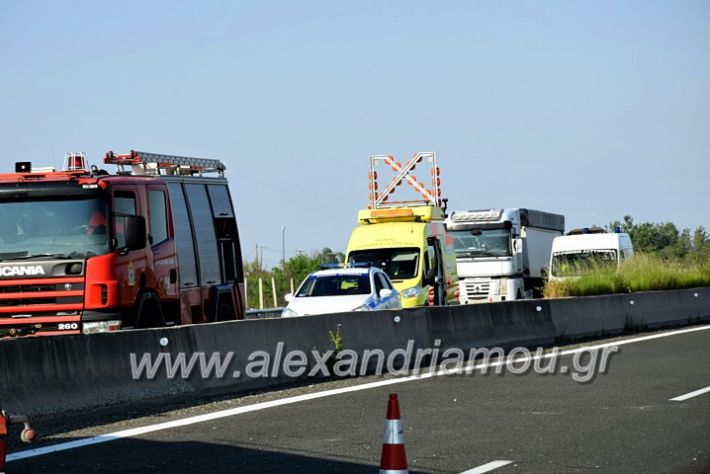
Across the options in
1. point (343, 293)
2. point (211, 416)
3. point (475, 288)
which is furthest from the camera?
point (475, 288)

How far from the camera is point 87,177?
56.6 feet

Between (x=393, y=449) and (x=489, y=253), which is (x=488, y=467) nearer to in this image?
(x=393, y=449)

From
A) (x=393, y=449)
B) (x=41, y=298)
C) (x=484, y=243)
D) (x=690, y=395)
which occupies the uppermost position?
(x=484, y=243)

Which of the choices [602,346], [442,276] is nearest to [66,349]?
[602,346]

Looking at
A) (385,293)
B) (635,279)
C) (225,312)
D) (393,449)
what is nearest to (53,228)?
(225,312)

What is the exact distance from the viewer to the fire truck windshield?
1683cm

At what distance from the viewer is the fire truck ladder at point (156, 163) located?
19938 millimetres

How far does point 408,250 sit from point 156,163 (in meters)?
10.3

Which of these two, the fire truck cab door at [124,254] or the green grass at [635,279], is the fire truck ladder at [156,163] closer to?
the fire truck cab door at [124,254]

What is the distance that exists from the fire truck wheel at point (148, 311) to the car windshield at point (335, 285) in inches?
233

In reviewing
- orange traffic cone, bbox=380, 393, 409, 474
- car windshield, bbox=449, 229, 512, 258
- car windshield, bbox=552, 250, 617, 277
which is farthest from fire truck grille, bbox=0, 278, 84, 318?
car windshield, bbox=449, 229, 512, 258

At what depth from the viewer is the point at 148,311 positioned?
17.9 metres

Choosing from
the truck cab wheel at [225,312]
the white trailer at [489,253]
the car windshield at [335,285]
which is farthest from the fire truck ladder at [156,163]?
the white trailer at [489,253]

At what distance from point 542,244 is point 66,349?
3202 centimetres
